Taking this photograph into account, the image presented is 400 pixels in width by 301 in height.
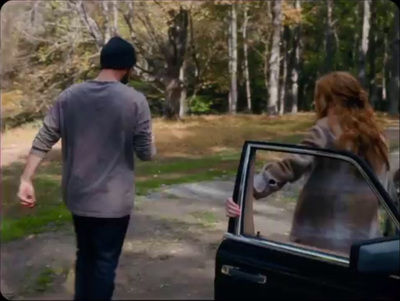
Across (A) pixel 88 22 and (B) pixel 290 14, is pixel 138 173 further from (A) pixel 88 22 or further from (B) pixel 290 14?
(B) pixel 290 14

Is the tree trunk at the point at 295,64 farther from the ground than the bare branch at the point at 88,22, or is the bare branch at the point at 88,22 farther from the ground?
the bare branch at the point at 88,22

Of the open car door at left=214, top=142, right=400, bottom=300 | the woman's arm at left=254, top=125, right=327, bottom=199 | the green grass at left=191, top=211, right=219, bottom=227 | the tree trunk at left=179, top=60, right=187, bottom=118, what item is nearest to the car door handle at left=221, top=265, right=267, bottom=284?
the open car door at left=214, top=142, right=400, bottom=300

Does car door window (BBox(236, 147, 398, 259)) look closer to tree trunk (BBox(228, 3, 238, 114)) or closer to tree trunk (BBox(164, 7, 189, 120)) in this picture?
tree trunk (BBox(164, 7, 189, 120))

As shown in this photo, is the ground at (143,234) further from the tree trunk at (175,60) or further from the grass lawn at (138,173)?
the tree trunk at (175,60)

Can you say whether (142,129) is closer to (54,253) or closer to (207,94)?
(54,253)

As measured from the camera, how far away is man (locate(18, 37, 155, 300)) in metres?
2.37

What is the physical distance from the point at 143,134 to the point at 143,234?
3.84 ft

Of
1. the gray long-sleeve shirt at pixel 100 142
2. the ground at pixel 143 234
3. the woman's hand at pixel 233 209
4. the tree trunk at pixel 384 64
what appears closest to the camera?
the woman's hand at pixel 233 209

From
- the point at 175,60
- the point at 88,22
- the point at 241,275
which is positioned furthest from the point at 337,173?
the point at 175,60

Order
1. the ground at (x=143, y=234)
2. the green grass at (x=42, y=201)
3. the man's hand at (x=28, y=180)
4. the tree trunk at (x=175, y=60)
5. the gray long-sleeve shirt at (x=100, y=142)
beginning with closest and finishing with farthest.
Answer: the gray long-sleeve shirt at (x=100, y=142) → the man's hand at (x=28, y=180) → the ground at (x=143, y=234) → the green grass at (x=42, y=201) → the tree trunk at (x=175, y=60)

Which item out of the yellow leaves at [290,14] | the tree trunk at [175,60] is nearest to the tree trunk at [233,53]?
the yellow leaves at [290,14]

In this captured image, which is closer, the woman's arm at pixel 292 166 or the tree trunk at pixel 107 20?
the woman's arm at pixel 292 166

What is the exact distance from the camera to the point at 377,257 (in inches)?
64.1

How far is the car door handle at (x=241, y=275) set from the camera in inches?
77.2
